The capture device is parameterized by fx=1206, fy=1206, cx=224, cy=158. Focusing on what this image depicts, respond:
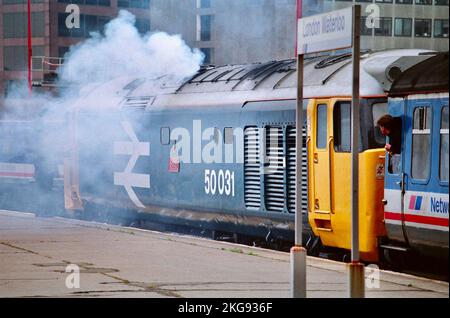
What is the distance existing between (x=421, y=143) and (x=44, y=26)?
7575 centimetres

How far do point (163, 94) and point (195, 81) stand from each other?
2.95 ft

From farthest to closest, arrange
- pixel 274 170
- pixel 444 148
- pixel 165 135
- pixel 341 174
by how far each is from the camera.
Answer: pixel 165 135, pixel 274 170, pixel 341 174, pixel 444 148

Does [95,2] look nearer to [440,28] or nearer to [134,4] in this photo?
[134,4]

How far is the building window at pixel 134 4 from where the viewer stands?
86750mm

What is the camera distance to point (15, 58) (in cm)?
8950

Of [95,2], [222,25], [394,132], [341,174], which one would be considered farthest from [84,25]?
[394,132]

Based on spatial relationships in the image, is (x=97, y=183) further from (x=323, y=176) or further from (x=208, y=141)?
(x=323, y=176)

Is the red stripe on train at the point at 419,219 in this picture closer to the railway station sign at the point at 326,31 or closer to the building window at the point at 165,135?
the railway station sign at the point at 326,31

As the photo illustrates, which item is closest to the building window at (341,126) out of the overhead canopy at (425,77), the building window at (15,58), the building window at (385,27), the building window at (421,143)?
the overhead canopy at (425,77)

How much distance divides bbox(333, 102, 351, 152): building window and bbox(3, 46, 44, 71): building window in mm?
73860

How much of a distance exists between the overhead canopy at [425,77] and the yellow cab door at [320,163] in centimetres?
162
